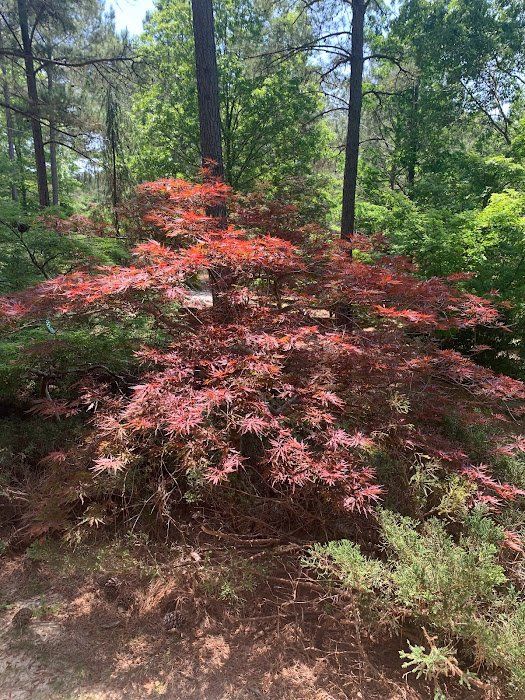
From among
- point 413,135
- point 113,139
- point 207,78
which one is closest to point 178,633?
point 207,78

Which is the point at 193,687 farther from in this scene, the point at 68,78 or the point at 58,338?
the point at 68,78

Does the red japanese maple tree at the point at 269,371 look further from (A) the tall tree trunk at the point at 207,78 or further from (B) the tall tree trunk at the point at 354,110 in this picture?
(B) the tall tree trunk at the point at 354,110

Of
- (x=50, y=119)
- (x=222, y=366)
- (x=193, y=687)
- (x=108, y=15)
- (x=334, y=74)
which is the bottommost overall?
(x=193, y=687)

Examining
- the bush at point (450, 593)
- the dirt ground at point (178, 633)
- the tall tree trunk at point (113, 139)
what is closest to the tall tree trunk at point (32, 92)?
the tall tree trunk at point (113, 139)

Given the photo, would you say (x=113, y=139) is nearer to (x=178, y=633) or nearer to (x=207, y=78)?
(x=207, y=78)

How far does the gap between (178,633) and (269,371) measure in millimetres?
1512

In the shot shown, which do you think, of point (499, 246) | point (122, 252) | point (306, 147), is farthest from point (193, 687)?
point (306, 147)

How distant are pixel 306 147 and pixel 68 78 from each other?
548 cm

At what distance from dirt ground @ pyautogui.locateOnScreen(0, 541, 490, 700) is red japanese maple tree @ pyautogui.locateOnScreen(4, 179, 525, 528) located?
0.47 m

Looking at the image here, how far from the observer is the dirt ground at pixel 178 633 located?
77.0 inches

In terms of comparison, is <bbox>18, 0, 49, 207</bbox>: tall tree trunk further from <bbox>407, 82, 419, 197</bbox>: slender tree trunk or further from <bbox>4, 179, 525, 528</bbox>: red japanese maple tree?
<bbox>407, 82, 419, 197</bbox>: slender tree trunk

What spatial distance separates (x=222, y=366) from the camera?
242cm

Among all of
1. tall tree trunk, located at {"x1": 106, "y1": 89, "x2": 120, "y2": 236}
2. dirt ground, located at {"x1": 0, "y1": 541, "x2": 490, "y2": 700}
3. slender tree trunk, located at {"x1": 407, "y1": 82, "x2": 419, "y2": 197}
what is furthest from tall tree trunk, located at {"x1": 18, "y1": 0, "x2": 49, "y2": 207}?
slender tree trunk, located at {"x1": 407, "y1": 82, "x2": 419, "y2": 197}

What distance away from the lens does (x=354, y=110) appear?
6.44m
